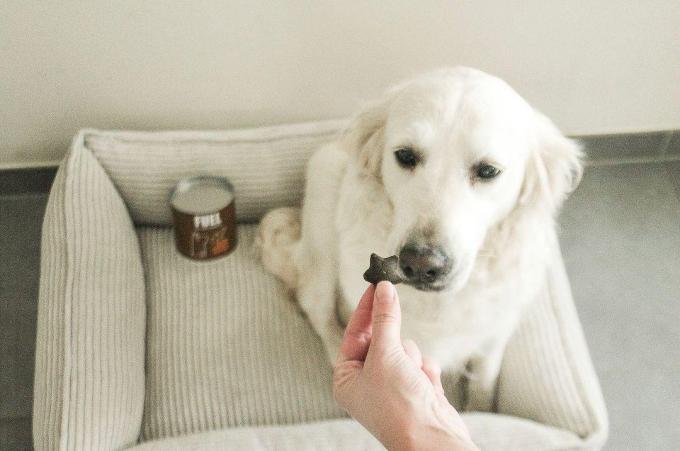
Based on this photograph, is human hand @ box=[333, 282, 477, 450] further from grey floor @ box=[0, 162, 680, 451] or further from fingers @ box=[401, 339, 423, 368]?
grey floor @ box=[0, 162, 680, 451]

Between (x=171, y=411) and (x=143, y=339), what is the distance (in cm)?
18

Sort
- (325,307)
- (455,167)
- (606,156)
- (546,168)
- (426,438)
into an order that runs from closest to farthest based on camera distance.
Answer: (426,438) < (455,167) < (546,168) < (325,307) < (606,156)

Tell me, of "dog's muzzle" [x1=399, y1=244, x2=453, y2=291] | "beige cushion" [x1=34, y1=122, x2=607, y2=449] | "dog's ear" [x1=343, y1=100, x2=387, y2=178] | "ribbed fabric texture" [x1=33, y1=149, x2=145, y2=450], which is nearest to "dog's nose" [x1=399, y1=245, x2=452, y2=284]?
"dog's muzzle" [x1=399, y1=244, x2=453, y2=291]

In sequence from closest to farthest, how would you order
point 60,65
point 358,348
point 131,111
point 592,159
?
point 358,348 < point 60,65 < point 131,111 < point 592,159

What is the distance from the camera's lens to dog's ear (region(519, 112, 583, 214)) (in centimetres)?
119

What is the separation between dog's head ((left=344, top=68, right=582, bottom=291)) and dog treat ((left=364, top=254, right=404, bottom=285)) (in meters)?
0.04

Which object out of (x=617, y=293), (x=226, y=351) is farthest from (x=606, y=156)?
(x=226, y=351)

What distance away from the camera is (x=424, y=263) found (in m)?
1.04

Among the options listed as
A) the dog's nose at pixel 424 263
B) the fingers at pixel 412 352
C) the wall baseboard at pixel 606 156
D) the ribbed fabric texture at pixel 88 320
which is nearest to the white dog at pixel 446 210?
the dog's nose at pixel 424 263

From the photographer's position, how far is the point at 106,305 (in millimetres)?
1446

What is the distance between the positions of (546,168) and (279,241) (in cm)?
70

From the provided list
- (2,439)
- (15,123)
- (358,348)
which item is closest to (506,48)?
(358,348)

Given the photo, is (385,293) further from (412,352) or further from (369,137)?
(369,137)

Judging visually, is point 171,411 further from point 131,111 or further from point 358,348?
point 131,111
